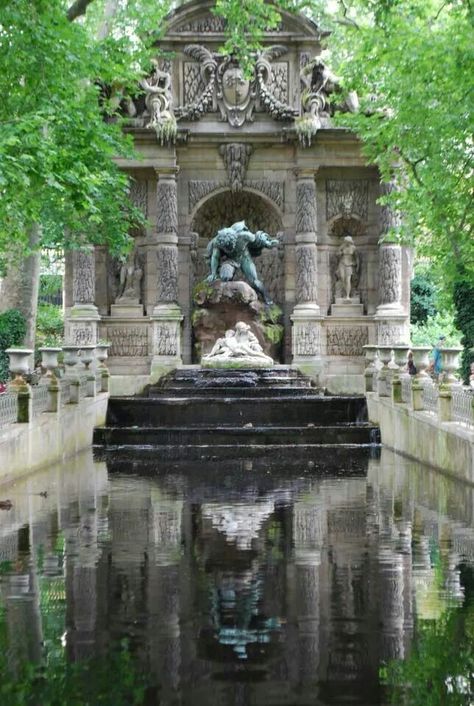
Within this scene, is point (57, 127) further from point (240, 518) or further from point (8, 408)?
point (240, 518)

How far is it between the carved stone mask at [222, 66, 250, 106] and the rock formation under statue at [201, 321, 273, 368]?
5690 mm

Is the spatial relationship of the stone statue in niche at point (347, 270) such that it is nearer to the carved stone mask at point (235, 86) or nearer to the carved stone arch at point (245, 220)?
the carved stone arch at point (245, 220)

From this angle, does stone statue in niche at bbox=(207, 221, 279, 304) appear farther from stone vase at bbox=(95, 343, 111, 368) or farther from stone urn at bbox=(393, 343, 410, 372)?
stone urn at bbox=(393, 343, 410, 372)

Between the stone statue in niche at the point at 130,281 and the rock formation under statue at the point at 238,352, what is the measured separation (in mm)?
3199

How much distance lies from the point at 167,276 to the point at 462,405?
1335cm

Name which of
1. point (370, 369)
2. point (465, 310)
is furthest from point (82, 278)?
point (465, 310)

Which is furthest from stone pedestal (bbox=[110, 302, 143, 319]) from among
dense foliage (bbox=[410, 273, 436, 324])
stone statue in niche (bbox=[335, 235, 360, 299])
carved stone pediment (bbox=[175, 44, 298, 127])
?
dense foliage (bbox=[410, 273, 436, 324])

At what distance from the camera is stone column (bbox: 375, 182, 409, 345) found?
90.0ft

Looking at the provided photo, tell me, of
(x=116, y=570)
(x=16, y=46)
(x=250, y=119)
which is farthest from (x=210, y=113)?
(x=116, y=570)

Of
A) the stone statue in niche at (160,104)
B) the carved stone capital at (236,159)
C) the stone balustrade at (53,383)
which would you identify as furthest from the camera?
the carved stone capital at (236,159)

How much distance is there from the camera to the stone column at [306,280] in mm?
27531

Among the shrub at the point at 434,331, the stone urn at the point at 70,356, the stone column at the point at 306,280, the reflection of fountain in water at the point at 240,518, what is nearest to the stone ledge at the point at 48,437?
the stone urn at the point at 70,356

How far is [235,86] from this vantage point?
27.9 meters

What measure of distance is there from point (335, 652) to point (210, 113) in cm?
2281
